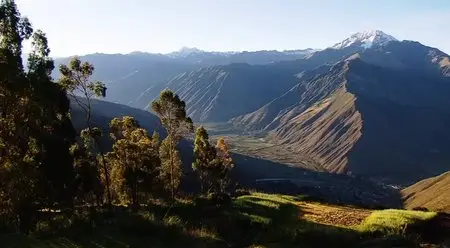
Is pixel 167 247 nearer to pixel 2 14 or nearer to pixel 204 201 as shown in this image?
pixel 2 14

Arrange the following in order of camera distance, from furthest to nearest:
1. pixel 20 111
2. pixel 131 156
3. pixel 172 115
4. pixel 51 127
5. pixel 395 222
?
pixel 172 115, pixel 131 156, pixel 51 127, pixel 20 111, pixel 395 222

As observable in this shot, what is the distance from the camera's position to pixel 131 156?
61.2 meters

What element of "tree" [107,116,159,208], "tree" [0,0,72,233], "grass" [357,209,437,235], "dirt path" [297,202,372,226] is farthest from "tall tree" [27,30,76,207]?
"grass" [357,209,437,235]

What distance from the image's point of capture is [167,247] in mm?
17047

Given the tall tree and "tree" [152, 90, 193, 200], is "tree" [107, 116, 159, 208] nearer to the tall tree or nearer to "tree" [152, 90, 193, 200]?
"tree" [152, 90, 193, 200]

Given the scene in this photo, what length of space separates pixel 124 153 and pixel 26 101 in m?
29.9

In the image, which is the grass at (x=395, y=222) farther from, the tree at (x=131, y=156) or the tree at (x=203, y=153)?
the tree at (x=203, y=153)

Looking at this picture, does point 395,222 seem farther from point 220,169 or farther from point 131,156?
point 220,169

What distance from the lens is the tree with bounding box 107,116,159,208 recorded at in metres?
60.6

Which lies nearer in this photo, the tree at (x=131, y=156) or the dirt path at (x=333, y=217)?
the dirt path at (x=333, y=217)

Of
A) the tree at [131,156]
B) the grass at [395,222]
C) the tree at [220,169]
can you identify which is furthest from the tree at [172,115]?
the grass at [395,222]

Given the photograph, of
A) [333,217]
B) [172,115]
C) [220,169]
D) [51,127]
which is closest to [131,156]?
[172,115]

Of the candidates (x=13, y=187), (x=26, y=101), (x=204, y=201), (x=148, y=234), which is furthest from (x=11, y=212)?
(x=204, y=201)

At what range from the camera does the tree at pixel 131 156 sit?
60619mm
